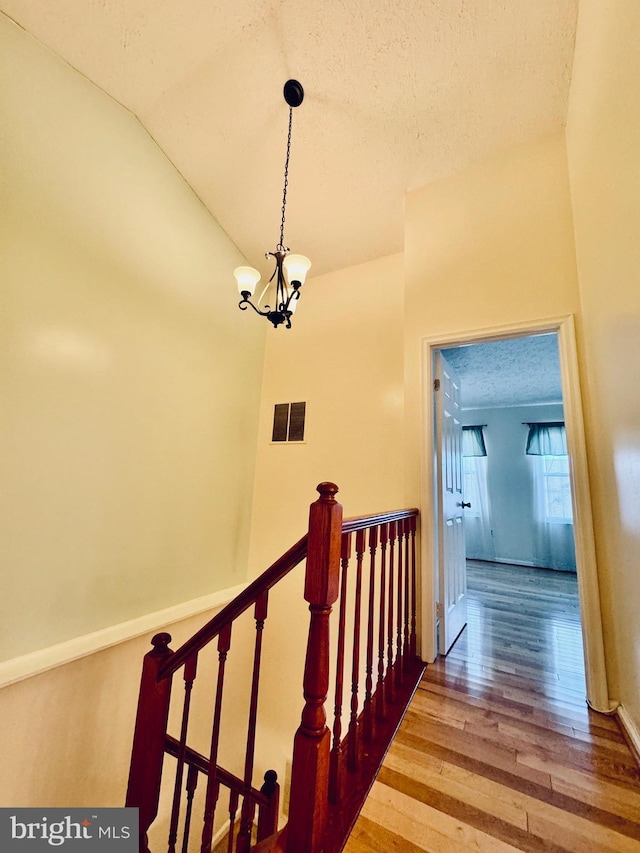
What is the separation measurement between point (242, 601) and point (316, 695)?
1.29ft

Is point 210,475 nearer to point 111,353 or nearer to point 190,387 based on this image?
point 190,387

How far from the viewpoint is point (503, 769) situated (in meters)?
1.34

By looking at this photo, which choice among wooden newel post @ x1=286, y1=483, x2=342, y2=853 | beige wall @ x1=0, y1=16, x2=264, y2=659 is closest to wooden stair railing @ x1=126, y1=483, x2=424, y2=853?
wooden newel post @ x1=286, y1=483, x2=342, y2=853

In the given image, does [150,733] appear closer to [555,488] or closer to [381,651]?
[381,651]

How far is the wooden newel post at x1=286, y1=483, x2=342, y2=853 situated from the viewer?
3.17ft

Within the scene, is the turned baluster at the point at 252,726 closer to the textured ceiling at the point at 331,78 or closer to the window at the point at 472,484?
the textured ceiling at the point at 331,78

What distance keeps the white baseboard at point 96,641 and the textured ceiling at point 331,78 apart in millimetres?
3669

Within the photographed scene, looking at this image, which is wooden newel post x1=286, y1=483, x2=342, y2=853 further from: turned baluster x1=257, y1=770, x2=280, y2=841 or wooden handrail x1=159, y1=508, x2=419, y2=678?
turned baluster x1=257, y1=770, x2=280, y2=841

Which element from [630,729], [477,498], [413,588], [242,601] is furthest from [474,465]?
[242,601]

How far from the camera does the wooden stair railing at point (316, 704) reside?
0.99 m

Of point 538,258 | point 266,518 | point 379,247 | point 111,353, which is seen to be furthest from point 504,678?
point 379,247

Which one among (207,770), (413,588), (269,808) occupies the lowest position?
(269,808)

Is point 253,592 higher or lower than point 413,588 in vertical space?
higher

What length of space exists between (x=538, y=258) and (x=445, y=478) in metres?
1.59
